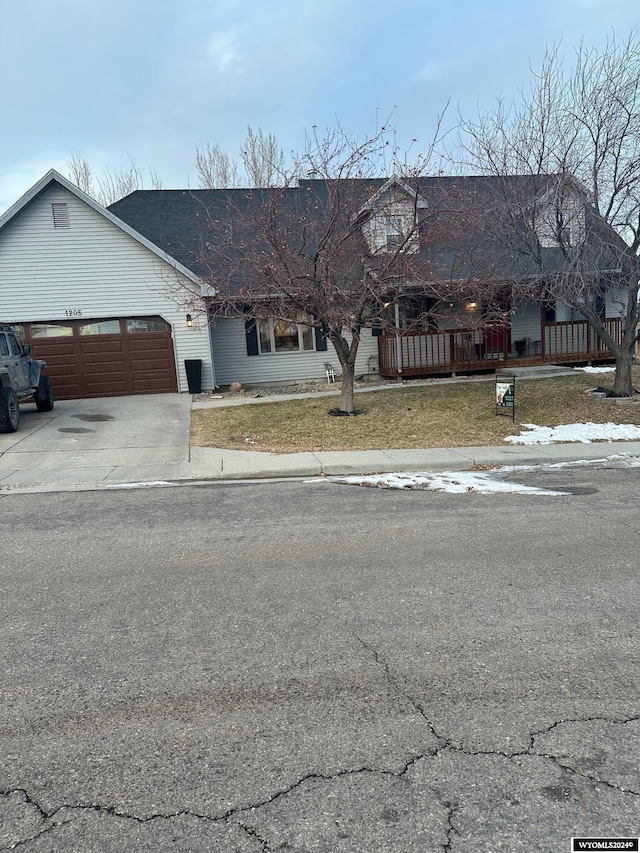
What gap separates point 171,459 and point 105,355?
30.8 ft

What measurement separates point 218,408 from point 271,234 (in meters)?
5.22

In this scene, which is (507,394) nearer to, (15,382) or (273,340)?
(273,340)

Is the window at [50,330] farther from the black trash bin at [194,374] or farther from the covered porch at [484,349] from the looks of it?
the covered porch at [484,349]

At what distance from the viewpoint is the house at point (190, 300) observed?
15.6 meters

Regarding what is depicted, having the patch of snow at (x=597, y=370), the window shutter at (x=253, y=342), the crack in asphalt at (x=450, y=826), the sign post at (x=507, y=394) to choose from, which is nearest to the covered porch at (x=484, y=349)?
the patch of snow at (x=597, y=370)

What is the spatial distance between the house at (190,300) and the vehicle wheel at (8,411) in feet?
14.7

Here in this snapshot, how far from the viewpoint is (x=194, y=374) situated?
60.9 feet

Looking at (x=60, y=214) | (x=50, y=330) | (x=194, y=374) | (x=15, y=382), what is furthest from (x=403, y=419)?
(x=60, y=214)

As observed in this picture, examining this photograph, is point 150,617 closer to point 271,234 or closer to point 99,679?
point 99,679

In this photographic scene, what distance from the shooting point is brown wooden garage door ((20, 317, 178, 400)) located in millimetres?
18266

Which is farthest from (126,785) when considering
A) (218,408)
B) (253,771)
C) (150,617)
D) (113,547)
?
(218,408)

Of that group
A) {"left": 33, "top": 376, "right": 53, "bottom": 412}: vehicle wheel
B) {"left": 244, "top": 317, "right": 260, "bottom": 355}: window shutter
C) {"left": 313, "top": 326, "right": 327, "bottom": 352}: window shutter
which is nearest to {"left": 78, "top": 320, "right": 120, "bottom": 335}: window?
{"left": 33, "top": 376, "right": 53, "bottom": 412}: vehicle wheel

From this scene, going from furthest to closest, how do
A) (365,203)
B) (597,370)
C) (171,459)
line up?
(597,370) < (365,203) < (171,459)

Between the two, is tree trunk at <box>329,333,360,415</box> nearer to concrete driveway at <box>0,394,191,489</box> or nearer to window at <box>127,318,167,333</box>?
concrete driveway at <box>0,394,191,489</box>
